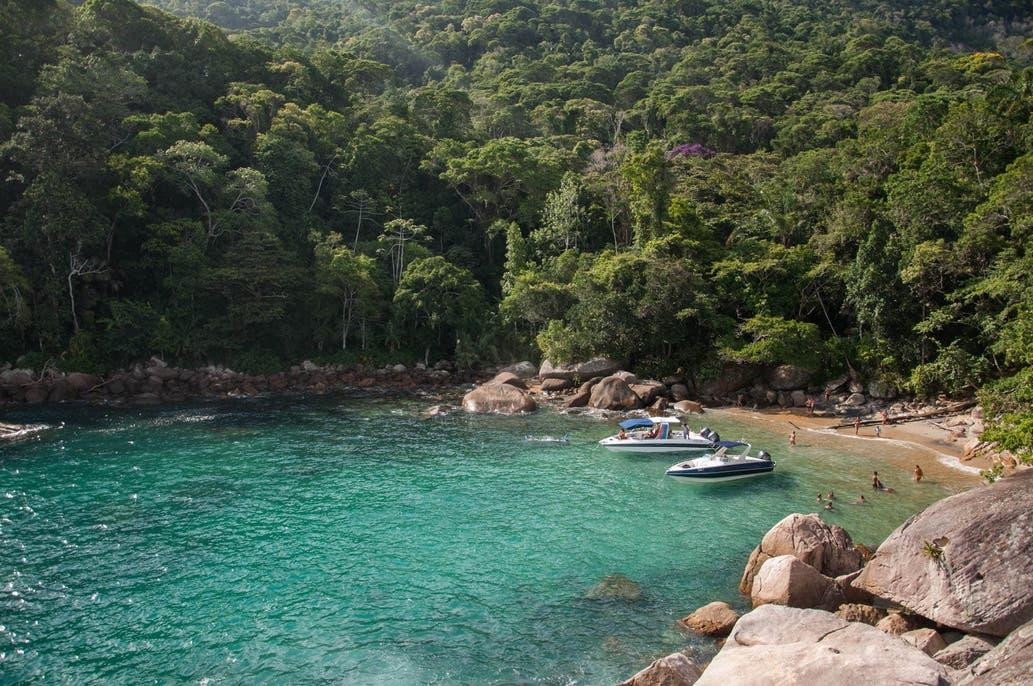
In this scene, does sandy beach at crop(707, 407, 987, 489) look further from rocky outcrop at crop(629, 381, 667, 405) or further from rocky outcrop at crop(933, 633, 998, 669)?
rocky outcrop at crop(933, 633, 998, 669)

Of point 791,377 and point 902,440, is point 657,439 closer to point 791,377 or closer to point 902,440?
point 902,440

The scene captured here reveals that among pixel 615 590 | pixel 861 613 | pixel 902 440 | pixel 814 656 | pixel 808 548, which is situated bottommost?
pixel 615 590

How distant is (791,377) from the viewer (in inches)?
1499

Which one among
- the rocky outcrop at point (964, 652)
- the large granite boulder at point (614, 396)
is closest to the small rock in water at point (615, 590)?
the rocky outcrop at point (964, 652)

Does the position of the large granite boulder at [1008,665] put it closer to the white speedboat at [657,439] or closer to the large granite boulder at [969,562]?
the large granite boulder at [969,562]

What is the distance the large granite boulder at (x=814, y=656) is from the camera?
9.80m

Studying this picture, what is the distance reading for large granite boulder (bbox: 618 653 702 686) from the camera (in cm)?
1238

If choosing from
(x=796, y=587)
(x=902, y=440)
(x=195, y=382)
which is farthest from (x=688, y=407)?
(x=195, y=382)

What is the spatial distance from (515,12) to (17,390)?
9979 cm

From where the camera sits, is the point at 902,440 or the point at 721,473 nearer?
the point at 721,473

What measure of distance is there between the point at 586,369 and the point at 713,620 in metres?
27.2

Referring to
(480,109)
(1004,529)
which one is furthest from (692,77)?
(1004,529)

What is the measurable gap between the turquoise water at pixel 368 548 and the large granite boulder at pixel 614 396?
5084 mm

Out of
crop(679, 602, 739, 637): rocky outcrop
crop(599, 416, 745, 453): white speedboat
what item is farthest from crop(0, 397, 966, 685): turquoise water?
crop(599, 416, 745, 453): white speedboat
